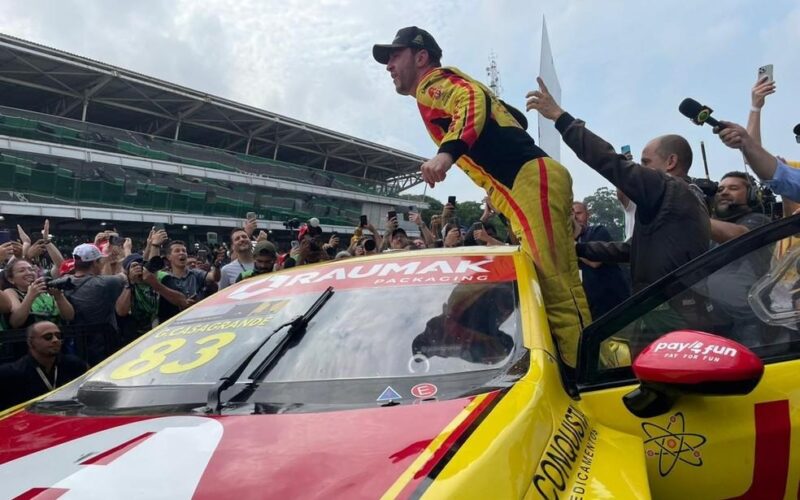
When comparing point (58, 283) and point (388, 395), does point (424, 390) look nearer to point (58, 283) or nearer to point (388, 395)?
point (388, 395)

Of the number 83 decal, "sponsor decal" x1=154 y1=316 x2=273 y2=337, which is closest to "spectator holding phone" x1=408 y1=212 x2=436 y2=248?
"sponsor decal" x1=154 y1=316 x2=273 y2=337

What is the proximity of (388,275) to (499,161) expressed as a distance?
113cm

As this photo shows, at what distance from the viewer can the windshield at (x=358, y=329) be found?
1.74 meters

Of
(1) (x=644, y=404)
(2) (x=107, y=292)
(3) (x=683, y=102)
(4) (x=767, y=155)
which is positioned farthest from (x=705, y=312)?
(2) (x=107, y=292)

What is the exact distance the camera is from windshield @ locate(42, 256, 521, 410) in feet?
5.72

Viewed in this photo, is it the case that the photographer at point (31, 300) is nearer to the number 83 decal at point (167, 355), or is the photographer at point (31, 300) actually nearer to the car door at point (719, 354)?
the number 83 decal at point (167, 355)

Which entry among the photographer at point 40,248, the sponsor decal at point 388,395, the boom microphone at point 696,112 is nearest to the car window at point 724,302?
the sponsor decal at point 388,395

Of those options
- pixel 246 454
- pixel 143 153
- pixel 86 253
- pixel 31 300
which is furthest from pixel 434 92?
pixel 143 153

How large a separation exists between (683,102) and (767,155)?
571 mm

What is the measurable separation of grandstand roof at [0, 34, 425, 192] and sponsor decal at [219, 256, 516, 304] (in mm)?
31633

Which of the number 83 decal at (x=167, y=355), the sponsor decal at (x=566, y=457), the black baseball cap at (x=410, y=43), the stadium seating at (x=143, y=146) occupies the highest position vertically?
the stadium seating at (x=143, y=146)

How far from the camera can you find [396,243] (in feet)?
24.5

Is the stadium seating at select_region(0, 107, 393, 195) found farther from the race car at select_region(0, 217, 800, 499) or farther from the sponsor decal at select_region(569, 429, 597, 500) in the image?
the sponsor decal at select_region(569, 429, 597, 500)

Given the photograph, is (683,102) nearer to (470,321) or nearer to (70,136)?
(470,321)
